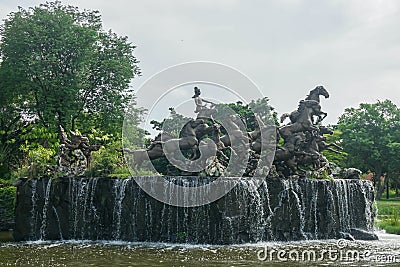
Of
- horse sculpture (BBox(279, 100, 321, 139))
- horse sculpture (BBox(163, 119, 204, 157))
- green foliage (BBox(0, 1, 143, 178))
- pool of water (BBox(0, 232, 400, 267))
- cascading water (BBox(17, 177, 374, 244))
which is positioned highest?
green foliage (BBox(0, 1, 143, 178))

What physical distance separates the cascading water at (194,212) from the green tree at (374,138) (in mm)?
20762

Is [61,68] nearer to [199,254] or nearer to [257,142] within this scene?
[257,142]

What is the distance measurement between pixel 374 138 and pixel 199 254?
1136 inches

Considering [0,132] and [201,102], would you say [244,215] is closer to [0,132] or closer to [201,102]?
[201,102]

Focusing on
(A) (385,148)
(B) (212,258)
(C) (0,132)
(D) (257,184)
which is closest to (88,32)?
(C) (0,132)

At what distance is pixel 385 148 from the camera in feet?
121

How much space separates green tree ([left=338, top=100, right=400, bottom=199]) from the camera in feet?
119

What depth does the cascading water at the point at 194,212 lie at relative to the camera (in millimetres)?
14570

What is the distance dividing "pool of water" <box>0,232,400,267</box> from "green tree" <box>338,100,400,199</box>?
22.8 meters

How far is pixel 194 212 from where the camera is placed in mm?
14680

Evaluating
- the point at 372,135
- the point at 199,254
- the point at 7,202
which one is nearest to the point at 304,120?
the point at 199,254

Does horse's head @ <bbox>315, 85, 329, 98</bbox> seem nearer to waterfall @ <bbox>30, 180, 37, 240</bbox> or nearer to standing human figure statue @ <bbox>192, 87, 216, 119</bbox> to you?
standing human figure statue @ <bbox>192, 87, 216, 119</bbox>

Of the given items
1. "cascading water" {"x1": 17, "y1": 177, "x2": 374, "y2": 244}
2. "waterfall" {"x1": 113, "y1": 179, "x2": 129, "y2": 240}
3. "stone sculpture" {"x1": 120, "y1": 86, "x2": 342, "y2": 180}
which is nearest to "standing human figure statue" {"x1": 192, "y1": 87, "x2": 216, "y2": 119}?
"stone sculpture" {"x1": 120, "y1": 86, "x2": 342, "y2": 180}

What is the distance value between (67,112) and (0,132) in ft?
14.2
